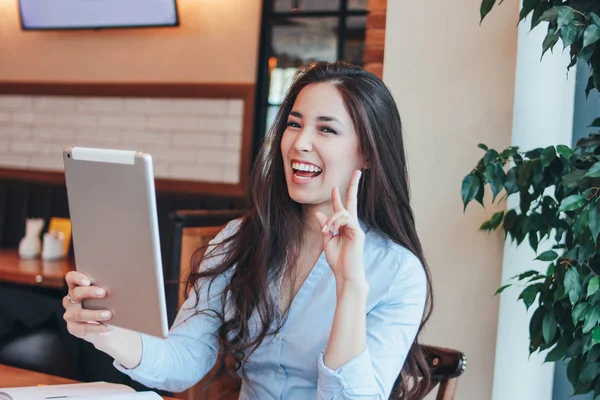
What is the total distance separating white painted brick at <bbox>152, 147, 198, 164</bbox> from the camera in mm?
4414

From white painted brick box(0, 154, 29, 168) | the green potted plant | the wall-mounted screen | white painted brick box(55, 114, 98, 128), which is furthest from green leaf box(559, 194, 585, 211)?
white painted brick box(0, 154, 29, 168)

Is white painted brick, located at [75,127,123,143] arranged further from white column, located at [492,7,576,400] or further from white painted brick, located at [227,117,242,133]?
white column, located at [492,7,576,400]

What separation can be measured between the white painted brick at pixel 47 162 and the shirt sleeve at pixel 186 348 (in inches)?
131

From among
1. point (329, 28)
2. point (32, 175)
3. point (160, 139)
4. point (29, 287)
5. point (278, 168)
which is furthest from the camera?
point (32, 175)

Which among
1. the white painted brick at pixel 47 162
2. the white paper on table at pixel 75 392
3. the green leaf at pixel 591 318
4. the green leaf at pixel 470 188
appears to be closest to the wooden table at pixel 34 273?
the white painted brick at pixel 47 162

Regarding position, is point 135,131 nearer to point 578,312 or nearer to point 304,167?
point 304,167

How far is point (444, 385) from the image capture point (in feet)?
5.13

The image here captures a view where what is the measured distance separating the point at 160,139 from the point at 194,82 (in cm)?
40

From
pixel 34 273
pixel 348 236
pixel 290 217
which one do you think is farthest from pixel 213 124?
pixel 348 236

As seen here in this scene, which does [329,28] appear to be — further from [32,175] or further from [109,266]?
[109,266]

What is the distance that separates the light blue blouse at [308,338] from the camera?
1.45 meters

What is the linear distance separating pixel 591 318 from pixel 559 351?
0.15 m

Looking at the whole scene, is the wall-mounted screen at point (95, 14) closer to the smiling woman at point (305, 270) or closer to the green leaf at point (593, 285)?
the smiling woman at point (305, 270)

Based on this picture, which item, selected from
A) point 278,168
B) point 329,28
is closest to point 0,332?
point 278,168
